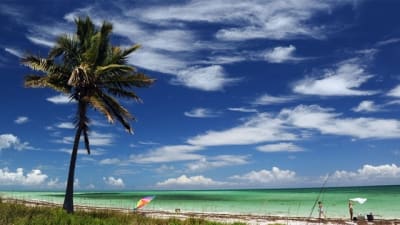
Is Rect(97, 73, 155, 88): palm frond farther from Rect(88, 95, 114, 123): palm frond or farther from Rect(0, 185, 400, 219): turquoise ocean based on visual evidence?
Rect(0, 185, 400, 219): turquoise ocean

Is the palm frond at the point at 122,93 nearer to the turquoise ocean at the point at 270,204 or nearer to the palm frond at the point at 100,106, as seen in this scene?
the palm frond at the point at 100,106

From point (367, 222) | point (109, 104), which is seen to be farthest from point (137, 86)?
point (367, 222)

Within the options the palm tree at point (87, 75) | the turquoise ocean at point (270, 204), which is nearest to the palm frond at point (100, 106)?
the palm tree at point (87, 75)

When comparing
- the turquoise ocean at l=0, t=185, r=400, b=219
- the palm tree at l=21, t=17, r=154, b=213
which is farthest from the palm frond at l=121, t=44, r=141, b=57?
the turquoise ocean at l=0, t=185, r=400, b=219

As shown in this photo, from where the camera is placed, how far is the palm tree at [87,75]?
56.3 ft

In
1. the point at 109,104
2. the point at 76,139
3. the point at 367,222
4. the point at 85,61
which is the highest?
the point at 85,61

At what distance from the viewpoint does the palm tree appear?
1716cm

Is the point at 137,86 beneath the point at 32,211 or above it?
above

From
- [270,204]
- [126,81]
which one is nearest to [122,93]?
[126,81]

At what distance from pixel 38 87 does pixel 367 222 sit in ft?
62.5

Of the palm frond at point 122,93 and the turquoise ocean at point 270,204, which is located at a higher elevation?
the palm frond at point 122,93

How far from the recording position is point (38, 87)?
56.5 feet

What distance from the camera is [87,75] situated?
16.8 m

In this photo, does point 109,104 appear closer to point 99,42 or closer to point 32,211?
point 99,42
